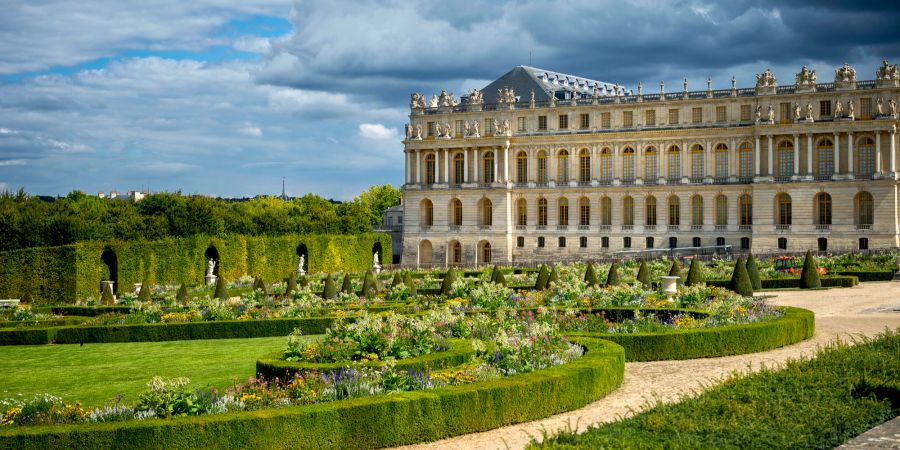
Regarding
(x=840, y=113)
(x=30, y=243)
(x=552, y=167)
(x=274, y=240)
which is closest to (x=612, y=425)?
(x=30, y=243)

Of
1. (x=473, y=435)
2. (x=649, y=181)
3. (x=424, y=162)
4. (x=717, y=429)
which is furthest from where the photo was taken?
(x=424, y=162)

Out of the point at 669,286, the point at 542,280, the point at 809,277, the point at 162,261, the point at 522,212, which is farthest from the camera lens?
the point at 522,212

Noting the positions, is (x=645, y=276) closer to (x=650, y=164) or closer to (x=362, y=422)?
(x=362, y=422)

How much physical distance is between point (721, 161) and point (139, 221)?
39.0 meters

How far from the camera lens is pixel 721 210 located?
221 ft

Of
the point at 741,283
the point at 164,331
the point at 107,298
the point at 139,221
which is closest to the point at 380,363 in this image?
the point at 164,331

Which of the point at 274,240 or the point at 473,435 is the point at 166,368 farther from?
the point at 274,240

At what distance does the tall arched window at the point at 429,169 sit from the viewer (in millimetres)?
75938

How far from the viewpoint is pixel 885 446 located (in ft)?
31.4

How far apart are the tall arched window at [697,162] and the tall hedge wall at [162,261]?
23072mm

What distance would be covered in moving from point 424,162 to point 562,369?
61726mm

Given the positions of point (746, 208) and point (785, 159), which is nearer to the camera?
point (785, 159)

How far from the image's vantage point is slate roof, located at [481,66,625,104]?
A: 7412 cm

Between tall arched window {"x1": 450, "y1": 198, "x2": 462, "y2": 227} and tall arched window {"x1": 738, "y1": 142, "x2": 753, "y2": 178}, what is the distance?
68.8 feet
